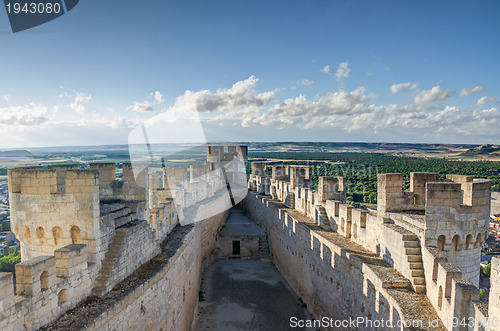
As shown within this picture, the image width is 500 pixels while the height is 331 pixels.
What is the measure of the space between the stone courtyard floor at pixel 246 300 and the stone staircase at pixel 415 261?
17.3 feet

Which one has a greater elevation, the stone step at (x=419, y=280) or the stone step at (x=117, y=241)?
the stone step at (x=117, y=241)

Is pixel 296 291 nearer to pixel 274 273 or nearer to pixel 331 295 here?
pixel 274 273

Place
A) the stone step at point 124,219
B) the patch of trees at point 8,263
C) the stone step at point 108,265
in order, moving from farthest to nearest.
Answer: the patch of trees at point 8,263 < the stone step at point 124,219 < the stone step at point 108,265

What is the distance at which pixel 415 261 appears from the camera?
6.16 m

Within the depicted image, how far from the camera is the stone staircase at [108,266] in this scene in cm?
534

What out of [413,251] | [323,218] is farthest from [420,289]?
[323,218]

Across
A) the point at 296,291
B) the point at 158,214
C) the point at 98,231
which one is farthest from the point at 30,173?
the point at 296,291

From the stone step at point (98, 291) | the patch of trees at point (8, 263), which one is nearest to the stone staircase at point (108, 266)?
the stone step at point (98, 291)

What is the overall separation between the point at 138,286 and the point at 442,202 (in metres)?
5.70

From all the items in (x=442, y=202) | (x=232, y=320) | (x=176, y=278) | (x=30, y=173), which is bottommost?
(x=232, y=320)

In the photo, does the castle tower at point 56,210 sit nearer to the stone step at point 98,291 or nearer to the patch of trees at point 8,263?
the stone step at point 98,291

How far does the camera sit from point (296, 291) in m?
12.1

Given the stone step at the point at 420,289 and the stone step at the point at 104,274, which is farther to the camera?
the stone step at the point at 420,289

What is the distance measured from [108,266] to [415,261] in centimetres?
553
